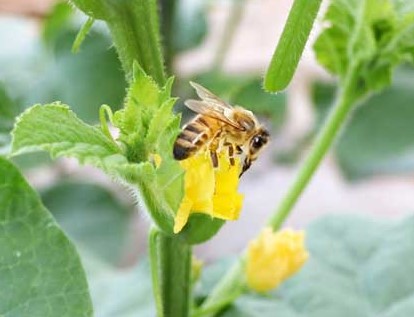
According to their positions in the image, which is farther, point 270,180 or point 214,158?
point 270,180

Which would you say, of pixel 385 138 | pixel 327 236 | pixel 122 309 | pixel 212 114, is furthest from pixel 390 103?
pixel 212 114

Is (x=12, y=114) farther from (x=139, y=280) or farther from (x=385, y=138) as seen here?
(x=385, y=138)

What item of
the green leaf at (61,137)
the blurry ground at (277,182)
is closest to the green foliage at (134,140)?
the green leaf at (61,137)

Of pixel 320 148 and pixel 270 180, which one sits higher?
pixel 320 148

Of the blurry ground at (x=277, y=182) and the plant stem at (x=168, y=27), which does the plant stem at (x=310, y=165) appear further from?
the blurry ground at (x=277, y=182)

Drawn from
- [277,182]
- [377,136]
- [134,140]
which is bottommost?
[277,182]

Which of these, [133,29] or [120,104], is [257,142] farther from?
[120,104]

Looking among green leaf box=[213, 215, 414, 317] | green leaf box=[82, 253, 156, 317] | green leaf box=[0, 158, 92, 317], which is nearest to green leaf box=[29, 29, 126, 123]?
green leaf box=[82, 253, 156, 317]

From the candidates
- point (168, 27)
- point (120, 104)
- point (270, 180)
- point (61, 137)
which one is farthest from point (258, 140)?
point (270, 180)

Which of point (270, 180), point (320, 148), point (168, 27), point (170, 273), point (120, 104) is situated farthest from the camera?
point (270, 180)
